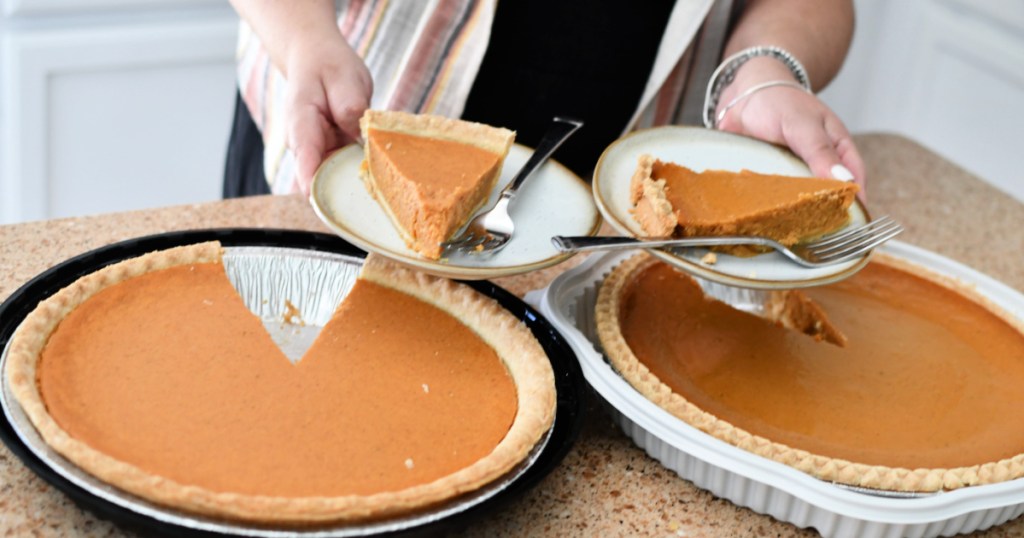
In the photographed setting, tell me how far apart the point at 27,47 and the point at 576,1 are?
1844 mm

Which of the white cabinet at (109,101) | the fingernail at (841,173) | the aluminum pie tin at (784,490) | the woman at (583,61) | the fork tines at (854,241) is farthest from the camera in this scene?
the white cabinet at (109,101)

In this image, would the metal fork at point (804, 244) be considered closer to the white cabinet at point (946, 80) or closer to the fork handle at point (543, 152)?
the fork handle at point (543, 152)

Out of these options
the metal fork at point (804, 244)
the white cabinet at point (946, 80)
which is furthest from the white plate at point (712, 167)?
the white cabinet at point (946, 80)

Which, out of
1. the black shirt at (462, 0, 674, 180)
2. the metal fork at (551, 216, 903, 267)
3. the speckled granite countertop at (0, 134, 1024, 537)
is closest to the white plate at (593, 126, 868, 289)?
the metal fork at (551, 216, 903, 267)

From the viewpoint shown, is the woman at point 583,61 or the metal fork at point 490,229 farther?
the woman at point 583,61

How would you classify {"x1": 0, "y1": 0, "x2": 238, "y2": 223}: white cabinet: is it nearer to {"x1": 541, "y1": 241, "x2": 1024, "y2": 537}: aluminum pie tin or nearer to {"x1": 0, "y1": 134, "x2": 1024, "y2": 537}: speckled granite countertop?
{"x1": 0, "y1": 134, "x2": 1024, "y2": 537}: speckled granite countertop

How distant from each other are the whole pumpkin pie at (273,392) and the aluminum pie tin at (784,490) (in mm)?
86

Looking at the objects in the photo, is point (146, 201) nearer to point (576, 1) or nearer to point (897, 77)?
point (576, 1)

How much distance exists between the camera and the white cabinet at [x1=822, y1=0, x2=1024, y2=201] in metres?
3.31

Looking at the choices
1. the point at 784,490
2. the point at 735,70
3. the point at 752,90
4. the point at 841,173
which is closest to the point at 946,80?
the point at 735,70

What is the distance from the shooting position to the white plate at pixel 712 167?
1.11 metres

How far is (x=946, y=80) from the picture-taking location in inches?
142

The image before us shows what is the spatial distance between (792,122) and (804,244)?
273mm

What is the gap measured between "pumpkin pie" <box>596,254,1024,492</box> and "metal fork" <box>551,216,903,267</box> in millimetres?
114
